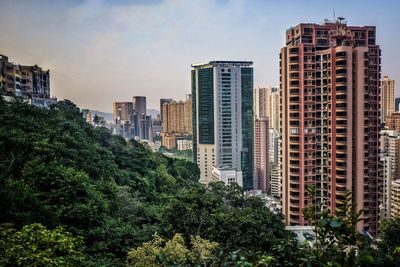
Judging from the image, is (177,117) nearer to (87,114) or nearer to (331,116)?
(87,114)

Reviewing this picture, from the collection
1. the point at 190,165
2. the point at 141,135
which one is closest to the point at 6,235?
the point at 190,165

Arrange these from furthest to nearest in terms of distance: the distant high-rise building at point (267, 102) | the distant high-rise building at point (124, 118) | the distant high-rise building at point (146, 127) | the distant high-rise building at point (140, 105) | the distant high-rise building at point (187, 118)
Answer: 1. the distant high-rise building at point (146, 127)
2. the distant high-rise building at point (187, 118)
3. the distant high-rise building at point (267, 102)
4. the distant high-rise building at point (140, 105)
5. the distant high-rise building at point (124, 118)

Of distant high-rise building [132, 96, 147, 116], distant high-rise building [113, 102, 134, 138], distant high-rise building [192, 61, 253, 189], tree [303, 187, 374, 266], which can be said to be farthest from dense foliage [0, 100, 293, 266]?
distant high-rise building [132, 96, 147, 116]

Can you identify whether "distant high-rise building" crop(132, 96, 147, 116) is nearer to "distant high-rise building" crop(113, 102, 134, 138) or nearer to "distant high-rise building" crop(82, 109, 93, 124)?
"distant high-rise building" crop(113, 102, 134, 138)

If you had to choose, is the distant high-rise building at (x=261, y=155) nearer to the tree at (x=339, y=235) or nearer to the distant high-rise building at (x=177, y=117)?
the distant high-rise building at (x=177, y=117)

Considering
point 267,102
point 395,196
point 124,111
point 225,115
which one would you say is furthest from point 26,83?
point 267,102

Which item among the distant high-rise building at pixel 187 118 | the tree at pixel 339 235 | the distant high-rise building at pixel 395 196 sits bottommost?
the distant high-rise building at pixel 395 196

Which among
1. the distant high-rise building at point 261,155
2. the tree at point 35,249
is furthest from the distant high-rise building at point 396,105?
the tree at point 35,249
